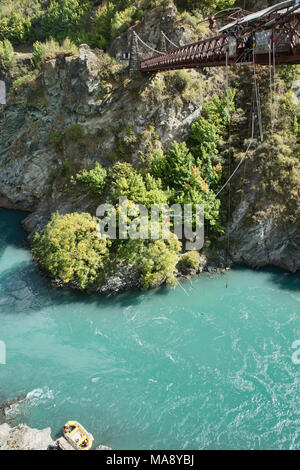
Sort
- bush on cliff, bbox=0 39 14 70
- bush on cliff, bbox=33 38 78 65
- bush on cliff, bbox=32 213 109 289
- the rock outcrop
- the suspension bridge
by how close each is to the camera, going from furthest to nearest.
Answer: bush on cliff, bbox=0 39 14 70 → bush on cliff, bbox=33 38 78 65 → bush on cliff, bbox=32 213 109 289 → the rock outcrop → the suspension bridge

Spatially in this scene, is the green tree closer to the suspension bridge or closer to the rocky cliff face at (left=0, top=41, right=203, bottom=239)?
the rocky cliff face at (left=0, top=41, right=203, bottom=239)

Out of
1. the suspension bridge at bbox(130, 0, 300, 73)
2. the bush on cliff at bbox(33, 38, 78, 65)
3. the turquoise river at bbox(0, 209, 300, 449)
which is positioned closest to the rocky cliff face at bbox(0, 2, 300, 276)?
the bush on cliff at bbox(33, 38, 78, 65)

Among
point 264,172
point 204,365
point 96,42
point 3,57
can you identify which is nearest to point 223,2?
point 96,42

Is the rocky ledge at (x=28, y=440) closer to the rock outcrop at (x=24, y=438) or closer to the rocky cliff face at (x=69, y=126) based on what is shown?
the rock outcrop at (x=24, y=438)

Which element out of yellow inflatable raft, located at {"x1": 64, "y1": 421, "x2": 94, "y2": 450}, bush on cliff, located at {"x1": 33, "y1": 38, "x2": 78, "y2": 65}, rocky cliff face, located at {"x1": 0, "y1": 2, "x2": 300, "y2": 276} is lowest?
yellow inflatable raft, located at {"x1": 64, "y1": 421, "x2": 94, "y2": 450}

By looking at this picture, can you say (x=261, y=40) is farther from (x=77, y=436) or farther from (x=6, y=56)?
(x=6, y=56)

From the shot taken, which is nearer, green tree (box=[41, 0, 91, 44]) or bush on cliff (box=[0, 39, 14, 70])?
green tree (box=[41, 0, 91, 44])
